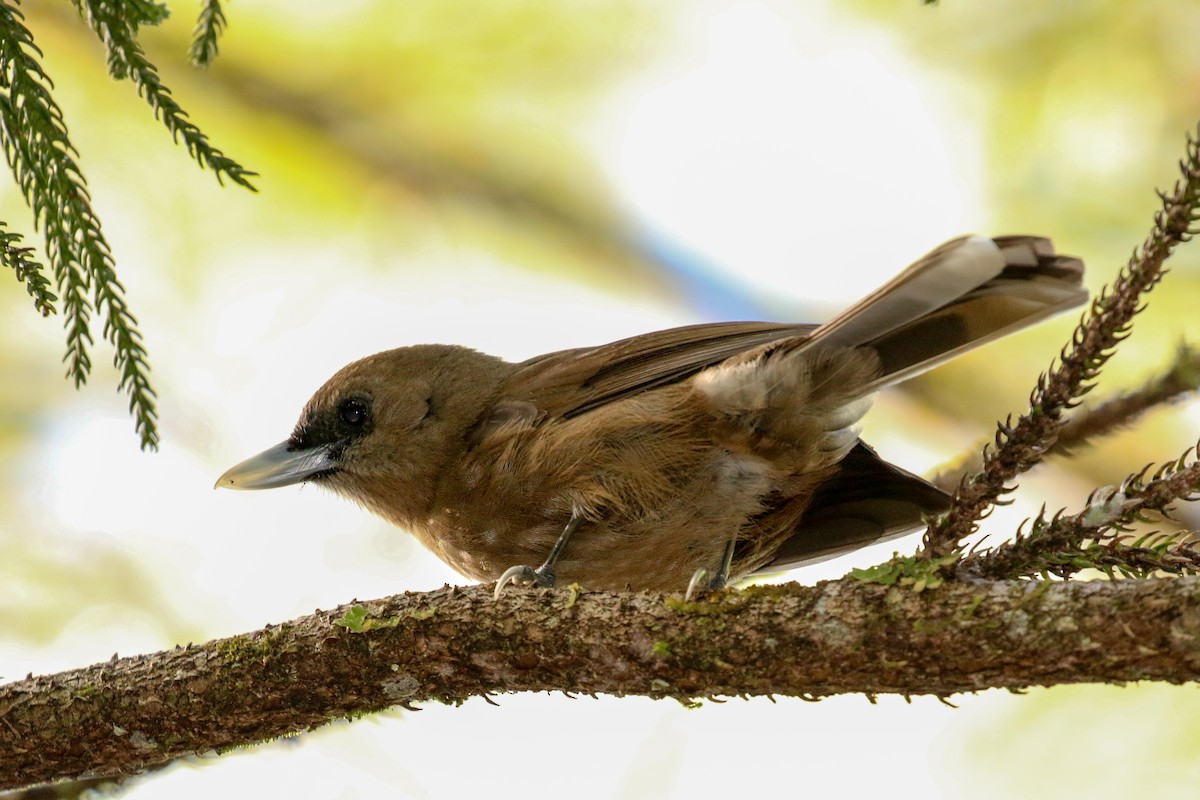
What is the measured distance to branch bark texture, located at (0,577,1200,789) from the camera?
6.88 feet

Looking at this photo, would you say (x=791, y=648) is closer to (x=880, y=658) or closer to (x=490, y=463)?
(x=880, y=658)

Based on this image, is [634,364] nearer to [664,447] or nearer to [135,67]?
Answer: [664,447]

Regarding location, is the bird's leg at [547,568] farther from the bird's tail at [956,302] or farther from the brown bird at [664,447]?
the bird's tail at [956,302]

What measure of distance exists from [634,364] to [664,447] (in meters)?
0.49

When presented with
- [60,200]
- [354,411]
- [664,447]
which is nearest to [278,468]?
[354,411]

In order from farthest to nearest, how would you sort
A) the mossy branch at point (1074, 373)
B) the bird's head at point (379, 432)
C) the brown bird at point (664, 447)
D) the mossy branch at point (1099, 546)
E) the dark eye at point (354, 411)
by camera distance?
1. the dark eye at point (354, 411)
2. the bird's head at point (379, 432)
3. the brown bird at point (664, 447)
4. the mossy branch at point (1099, 546)
5. the mossy branch at point (1074, 373)

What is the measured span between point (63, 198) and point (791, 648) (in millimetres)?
1788

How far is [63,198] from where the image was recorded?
8.13 feet

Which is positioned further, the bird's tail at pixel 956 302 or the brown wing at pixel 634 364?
the brown wing at pixel 634 364

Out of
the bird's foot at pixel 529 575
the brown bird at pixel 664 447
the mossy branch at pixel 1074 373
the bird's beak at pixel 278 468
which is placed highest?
the bird's beak at pixel 278 468

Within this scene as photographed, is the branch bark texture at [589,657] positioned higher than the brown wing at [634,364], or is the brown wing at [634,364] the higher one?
the brown wing at [634,364]

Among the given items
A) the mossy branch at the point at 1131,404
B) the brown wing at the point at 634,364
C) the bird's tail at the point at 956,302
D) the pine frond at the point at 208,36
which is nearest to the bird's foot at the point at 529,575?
the brown wing at the point at 634,364

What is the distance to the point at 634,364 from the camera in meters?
4.09

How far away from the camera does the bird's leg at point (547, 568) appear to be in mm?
3551
